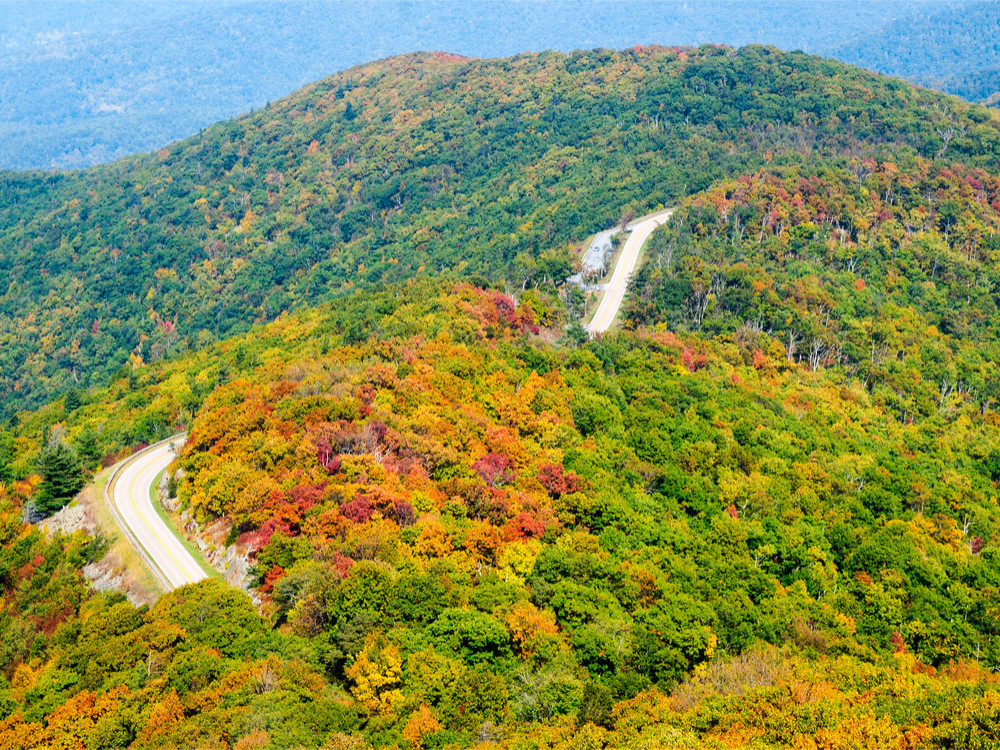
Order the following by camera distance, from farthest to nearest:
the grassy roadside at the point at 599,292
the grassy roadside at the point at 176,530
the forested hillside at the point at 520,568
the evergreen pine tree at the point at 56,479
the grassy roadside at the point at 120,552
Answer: the grassy roadside at the point at 599,292, the evergreen pine tree at the point at 56,479, the grassy roadside at the point at 176,530, the grassy roadside at the point at 120,552, the forested hillside at the point at 520,568

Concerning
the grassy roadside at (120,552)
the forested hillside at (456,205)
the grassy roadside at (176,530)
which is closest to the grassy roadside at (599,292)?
the forested hillside at (456,205)

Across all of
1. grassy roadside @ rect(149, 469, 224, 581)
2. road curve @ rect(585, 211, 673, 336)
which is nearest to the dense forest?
grassy roadside @ rect(149, 469, 224, 581)

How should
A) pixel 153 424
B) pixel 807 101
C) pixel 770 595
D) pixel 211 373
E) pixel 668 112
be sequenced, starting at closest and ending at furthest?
1. pixel 770 595
2. pixel 153 424
3. pixel 211 373
4. pixel 807 101
5. pixel 668 112

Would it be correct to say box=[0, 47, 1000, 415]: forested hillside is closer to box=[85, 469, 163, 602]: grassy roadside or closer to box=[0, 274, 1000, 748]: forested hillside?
box=[0, 274, 1000, 748]: forested hillside

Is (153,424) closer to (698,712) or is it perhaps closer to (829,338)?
(698,712)

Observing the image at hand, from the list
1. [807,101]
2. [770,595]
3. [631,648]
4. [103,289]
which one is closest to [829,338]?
[770,595]

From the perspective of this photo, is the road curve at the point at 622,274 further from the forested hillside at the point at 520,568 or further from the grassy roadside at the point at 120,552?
the grassy roadside at the point at 120,552
